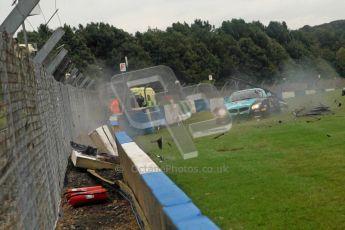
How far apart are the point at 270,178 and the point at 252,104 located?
12.4m

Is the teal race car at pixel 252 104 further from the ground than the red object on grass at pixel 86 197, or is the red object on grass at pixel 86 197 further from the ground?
the teal race car at pixel 252 104

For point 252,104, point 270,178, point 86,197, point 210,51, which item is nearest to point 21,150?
point 86,197

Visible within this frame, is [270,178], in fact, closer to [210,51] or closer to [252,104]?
[252,104]

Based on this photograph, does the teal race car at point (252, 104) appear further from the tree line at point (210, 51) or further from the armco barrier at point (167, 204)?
the tree line at point (210, 51)

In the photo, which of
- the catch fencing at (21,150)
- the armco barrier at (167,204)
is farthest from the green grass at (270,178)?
the catch fencing at (21,150)

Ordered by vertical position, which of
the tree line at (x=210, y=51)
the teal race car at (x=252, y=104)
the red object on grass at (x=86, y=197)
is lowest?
the red object on grass at (x=86, y=197)

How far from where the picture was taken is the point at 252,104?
66.5 feet

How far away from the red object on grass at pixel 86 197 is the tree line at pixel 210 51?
3987 cm

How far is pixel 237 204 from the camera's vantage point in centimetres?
678

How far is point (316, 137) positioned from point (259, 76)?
61073 mm

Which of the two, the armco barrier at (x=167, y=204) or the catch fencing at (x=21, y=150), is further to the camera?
the armco barrier at (x=167, y=204)

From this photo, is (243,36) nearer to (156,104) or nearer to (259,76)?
(259,76)

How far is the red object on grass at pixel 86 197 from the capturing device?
8219 millimetres

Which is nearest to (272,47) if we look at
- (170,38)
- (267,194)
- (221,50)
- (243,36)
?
(243,36)
